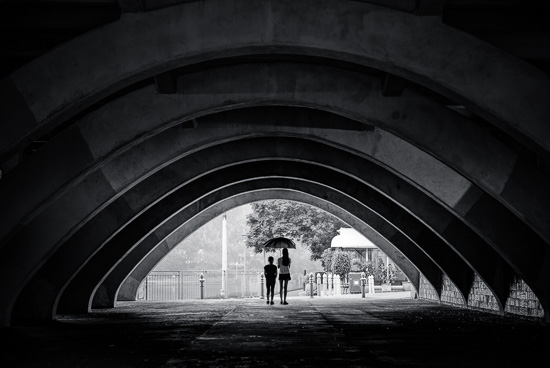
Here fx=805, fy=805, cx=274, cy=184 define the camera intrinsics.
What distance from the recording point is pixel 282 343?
11383 mm

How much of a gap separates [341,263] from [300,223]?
226 inches

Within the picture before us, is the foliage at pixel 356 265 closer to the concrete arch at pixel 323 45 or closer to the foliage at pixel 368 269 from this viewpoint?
the foliage at pixel 368 269

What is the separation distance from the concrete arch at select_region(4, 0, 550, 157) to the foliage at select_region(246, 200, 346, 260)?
38.0m

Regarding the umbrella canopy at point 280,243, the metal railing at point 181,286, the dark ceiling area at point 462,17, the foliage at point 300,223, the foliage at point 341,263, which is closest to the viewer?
the dark ceiling area at point 462,17

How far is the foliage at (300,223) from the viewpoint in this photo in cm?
4978

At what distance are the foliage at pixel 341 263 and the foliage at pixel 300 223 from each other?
4.77m

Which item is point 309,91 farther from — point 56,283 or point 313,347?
point 56,283

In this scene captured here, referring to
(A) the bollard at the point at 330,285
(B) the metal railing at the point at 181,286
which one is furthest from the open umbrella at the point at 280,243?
(A) the bollard at the point at 330,285

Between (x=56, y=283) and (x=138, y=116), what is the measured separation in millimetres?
6508

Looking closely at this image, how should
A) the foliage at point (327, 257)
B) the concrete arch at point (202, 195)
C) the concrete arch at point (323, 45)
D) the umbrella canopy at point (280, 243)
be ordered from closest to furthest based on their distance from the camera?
the concrete arch at point (323, 45), the concrete arch at point (202, 195), the umbrella canopy at point (280, 243), the foliage at point (327, 257)

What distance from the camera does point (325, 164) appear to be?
21.4 m

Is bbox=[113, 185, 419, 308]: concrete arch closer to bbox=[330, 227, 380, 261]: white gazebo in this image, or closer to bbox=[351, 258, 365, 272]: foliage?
bbox=[330, 227, 380, 261]: white gazebo

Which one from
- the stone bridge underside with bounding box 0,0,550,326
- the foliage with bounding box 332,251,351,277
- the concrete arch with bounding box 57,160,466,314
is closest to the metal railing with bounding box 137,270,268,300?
the foliage with bounding box 332,251,351,277

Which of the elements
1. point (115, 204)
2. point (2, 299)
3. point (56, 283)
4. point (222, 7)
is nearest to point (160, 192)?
point (115, 204)
